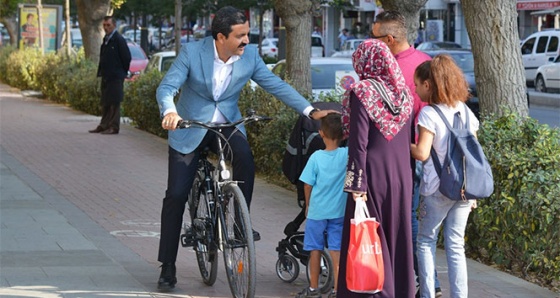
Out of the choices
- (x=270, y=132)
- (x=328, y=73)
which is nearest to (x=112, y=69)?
(x=328, y=73)

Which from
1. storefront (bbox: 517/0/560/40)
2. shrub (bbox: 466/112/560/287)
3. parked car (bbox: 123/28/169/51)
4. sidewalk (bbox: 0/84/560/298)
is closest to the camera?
sidewalk (bbox: 0/84/560/298)

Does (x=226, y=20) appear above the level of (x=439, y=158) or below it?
above

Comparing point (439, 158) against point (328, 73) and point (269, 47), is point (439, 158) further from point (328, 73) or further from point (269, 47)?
point (269, 47)

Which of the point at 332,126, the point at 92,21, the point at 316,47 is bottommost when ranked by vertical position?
the point at 332,126

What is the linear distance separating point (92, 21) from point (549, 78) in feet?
41.7

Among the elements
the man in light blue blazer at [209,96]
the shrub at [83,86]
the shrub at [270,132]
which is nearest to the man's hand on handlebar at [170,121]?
the man in light blue blazer at [209,96]

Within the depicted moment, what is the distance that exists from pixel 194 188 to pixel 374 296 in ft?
5.75

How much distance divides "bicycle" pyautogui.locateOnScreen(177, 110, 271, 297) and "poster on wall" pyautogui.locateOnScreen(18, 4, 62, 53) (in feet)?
94.3

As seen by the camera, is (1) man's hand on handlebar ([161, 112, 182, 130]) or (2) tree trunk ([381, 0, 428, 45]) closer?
(1) man's hand on handlebar ([161, 112, 182, 130])

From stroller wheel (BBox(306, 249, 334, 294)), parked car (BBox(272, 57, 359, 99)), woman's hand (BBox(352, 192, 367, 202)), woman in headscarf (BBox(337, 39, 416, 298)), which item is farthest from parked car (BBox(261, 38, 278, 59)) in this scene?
woman's hand (BBox(352, 192, 367, 202))

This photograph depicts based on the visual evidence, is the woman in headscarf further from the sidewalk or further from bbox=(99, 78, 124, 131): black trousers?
bbox=(99, 78, 124, 131): black trousers

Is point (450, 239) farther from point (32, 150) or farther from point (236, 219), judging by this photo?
point (32, 150)

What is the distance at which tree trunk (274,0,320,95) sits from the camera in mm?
14227

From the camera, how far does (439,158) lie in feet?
19.5
